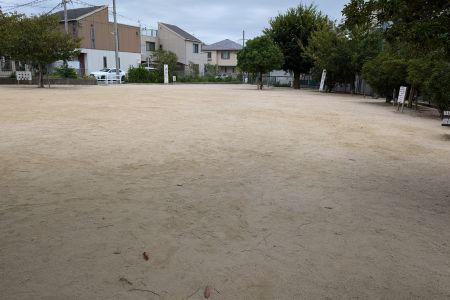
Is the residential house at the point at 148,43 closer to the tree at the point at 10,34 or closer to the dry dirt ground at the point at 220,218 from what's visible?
the tree at the point at 10,34

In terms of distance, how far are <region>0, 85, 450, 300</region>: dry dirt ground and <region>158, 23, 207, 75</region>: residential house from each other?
47408 mm

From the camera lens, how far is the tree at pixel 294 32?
3102 centimetres

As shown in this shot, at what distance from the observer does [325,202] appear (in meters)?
4.33

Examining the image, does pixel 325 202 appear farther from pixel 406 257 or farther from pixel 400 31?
pixel 400 31

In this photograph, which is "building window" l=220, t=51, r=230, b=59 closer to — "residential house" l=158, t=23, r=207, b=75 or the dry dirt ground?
"residential house" l=158, t=23, r=207, b=75

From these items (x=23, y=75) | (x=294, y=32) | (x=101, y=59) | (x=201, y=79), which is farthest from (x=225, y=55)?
(x=23, y=75)

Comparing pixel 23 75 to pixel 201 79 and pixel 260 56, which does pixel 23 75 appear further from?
pixel 201 79

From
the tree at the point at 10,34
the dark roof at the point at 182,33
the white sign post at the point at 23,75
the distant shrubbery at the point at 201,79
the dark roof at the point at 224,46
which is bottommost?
the distant shrubbery at the point at 201,79

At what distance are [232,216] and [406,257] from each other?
1.59m

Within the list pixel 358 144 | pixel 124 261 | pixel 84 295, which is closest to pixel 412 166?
pixel 358 144

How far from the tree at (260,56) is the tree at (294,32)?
401cm

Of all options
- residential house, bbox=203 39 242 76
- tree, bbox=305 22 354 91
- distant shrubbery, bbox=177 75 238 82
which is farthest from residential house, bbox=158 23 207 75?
tree, bbox=305 22 354 91

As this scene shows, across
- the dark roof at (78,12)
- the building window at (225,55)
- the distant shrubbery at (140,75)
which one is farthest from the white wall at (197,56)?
the distant shrubbery at (140,75)

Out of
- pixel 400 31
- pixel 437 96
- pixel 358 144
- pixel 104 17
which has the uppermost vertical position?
pixel 104 17
